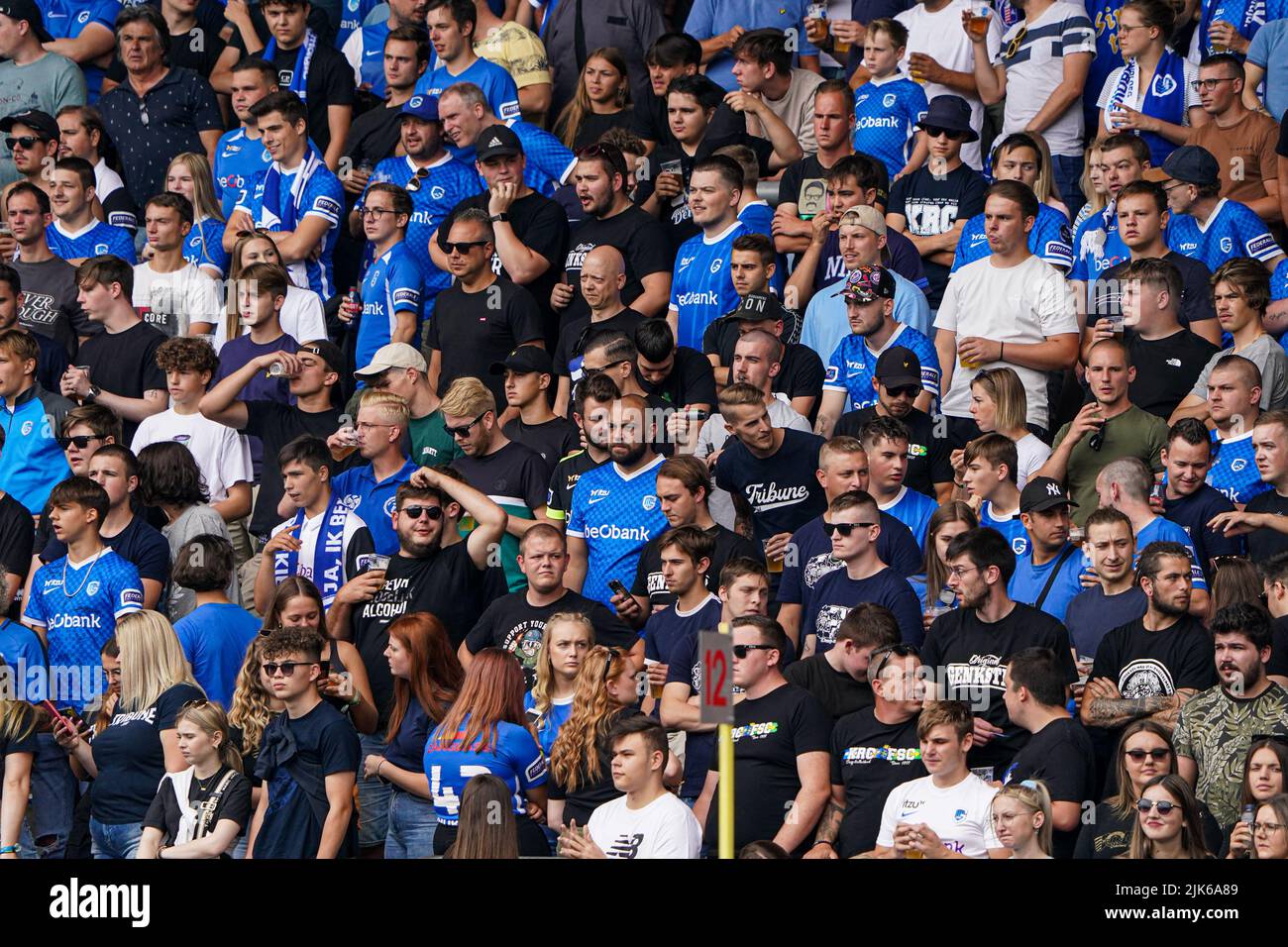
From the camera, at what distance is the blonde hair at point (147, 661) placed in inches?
424

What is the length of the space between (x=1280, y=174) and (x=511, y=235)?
4.77 m

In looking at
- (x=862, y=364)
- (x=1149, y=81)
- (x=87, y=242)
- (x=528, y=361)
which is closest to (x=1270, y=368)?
(x=862, y=364)

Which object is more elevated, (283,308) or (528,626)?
(283,308)

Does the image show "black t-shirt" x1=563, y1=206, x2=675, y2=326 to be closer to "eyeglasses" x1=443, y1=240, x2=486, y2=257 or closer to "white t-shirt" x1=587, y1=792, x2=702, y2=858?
"eyeglasses" x1=443, y1=240, x2=486, y2=257

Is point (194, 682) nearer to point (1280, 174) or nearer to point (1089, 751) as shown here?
point (1089, 751)

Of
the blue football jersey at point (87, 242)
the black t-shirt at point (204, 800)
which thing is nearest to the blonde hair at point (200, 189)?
the blue football jersey at point (87, 242)

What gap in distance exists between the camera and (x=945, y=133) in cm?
1389

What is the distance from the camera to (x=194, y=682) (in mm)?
10898

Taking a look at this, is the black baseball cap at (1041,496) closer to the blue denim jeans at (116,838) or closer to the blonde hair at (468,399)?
the blonde hair at (468,399)

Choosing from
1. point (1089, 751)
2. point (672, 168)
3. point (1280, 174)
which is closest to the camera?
point (1089, 751)

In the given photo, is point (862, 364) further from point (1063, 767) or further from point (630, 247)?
point (1063, 767)

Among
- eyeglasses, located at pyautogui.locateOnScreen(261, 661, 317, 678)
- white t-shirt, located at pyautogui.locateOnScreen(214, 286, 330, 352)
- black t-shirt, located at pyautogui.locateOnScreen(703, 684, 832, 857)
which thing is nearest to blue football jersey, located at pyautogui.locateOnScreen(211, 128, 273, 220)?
white t-shirt, located at pyautogui.locateOnScreen(214, 286, 330, 352)

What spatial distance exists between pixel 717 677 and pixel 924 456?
441 centimetres

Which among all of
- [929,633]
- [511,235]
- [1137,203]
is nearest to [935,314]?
[1137,203]
